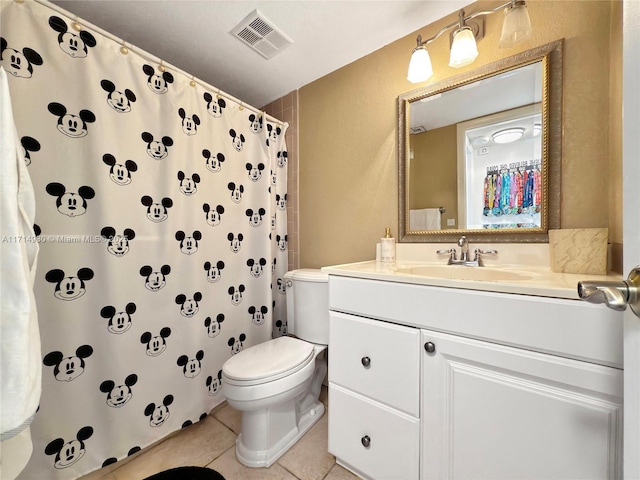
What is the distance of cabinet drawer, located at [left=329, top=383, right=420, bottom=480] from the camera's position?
868 millimetres

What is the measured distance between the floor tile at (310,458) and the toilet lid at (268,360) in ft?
1.35

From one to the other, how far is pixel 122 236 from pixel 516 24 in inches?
73.4

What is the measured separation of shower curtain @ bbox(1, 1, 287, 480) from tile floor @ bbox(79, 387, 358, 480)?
0.07 m

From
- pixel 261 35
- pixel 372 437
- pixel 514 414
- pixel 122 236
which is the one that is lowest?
pixel 372 437

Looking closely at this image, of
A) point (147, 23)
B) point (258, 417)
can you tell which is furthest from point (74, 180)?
point (258, 417)

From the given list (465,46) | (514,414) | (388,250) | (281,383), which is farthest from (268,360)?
(465,46)

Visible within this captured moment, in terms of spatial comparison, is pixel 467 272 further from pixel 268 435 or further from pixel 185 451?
pixel 185 451

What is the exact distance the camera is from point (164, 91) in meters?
1.29

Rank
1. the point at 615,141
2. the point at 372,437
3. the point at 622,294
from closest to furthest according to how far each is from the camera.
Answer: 1. the point at 622,294
2. the point at 615,141
3. the point at 372,437

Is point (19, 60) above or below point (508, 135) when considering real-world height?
above

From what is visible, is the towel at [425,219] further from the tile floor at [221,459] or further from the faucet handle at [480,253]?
the tile floor at [221,459]

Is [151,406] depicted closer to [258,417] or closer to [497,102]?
[258,417]

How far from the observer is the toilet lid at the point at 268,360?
109cm

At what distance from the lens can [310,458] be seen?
114 cm
